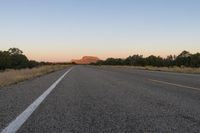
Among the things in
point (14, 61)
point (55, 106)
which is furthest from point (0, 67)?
point (55, 106)

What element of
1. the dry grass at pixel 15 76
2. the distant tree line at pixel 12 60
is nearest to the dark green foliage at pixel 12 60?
the distant tree line at pixel 12 60

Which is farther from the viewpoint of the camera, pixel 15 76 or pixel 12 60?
pixel 12 60

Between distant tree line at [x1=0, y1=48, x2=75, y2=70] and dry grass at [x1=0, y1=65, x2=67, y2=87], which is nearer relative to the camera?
dry grass at [x1=0, y1=65, x2=67, y2=87]

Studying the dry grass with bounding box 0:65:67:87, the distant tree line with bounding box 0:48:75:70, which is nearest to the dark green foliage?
the distant tree line with bounding box 0:48:75:70

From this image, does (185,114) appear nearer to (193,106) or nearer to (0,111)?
(193,106)

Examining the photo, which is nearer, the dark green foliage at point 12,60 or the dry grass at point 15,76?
the dry grass at point 15,76

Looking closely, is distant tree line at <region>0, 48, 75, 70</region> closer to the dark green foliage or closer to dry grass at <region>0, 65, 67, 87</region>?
the dark green foliage

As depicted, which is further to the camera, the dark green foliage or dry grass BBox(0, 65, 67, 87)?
the dark green foliage

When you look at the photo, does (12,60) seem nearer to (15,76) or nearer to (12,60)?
(12,60)

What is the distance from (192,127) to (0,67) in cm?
11201

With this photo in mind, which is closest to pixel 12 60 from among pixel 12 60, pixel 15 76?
pixel 12 60

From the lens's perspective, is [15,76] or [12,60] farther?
[12,60]

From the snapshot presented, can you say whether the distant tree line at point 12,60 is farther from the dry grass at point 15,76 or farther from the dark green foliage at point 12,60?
Result: the dry grass at point 15,76

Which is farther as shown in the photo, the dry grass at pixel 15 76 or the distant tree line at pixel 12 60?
the distant tree line at pixel 12 60
